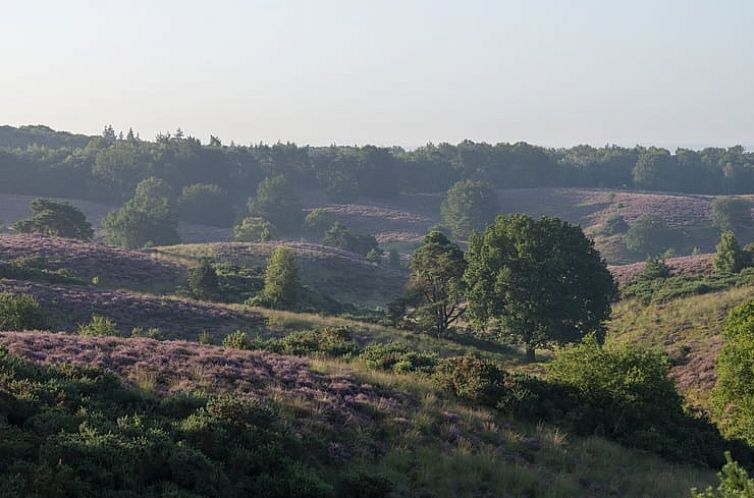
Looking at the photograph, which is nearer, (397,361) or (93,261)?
(397,361)

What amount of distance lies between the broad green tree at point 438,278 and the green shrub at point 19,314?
25527mm

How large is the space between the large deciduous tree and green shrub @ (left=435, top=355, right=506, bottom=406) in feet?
63.1

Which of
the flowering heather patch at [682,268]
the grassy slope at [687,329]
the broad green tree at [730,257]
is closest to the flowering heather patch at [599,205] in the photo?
the flowering heather patch at [682,268]

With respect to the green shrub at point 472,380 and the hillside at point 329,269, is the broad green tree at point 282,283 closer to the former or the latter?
the hillside at point 329,269

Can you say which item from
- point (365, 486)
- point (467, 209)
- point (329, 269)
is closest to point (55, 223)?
point (329, 269)

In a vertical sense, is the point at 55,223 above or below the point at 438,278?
above

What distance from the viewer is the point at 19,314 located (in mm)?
26094

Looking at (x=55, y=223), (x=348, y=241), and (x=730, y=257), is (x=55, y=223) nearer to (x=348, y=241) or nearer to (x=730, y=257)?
(x=348, y=241)

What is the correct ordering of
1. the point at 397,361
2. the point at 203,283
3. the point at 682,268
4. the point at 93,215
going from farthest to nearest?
1. the point at 93,215
2. the point at 682,268
3. the point at 203,283
4. the point at 397,361

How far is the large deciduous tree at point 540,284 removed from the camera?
38812 mm

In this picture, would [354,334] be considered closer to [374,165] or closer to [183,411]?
[183,411]

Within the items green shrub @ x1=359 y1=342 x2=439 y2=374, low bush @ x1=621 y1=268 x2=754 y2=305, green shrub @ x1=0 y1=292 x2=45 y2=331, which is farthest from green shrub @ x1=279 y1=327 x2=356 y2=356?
low bush @ x1=621 y1=268 x2=754 y2=305

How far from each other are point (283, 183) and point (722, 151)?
480ft

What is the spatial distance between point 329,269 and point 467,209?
2264 inches
